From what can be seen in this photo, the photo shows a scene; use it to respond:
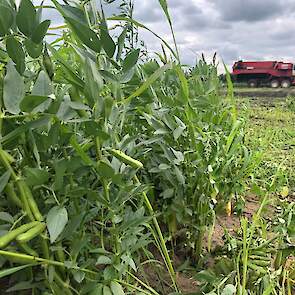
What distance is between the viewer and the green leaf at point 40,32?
0.55 meters

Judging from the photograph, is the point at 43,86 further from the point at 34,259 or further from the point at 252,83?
the point at 252,83

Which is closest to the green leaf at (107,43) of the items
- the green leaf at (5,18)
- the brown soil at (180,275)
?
the green leaf at (5,18)

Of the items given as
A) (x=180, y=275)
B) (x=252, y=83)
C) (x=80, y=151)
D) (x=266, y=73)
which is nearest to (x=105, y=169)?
(x=80, y=151)

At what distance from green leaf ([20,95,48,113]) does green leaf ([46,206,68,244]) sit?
0.13m

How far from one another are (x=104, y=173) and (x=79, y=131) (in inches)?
6.2

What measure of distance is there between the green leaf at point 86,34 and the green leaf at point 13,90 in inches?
3.7

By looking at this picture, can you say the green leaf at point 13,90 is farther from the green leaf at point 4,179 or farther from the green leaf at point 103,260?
the green leaf at point 103,260

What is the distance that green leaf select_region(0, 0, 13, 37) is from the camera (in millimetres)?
519

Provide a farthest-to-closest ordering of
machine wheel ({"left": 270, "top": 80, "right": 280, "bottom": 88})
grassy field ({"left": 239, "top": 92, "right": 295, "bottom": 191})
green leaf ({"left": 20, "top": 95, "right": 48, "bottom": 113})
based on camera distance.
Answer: machine wheel ({"left": 270, "top": 80, "right": 280, "bottom": 88}), grassy field ({"left": 239, "top": 92, "right": 295, "bottom": 191}), green leaf ({"left": 20, "top": 95, "right": 48, "bottom": 113})

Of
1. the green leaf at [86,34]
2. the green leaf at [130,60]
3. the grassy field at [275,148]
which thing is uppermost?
the green leaf at [86,34]

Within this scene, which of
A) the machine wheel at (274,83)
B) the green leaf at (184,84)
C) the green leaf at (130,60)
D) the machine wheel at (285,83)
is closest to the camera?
the green leaf at (130,60)

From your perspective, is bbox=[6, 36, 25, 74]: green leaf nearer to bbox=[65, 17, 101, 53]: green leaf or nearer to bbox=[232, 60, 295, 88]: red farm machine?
bbox=[65, 17, 101, 53]: green leaf

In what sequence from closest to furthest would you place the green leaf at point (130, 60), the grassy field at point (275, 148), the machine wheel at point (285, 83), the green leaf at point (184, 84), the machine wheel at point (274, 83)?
the green leaf at point (130, 60), the green leaf at point (184, 84), the grassy field at point (275, 148), the machine wheel at point (285, 83), the machine wheel at point (274, 83)

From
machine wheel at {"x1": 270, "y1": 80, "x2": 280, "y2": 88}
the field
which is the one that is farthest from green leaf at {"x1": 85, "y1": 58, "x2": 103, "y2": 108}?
machine wheel at {"x1": 270, "y1": 80, "x2": 280, "y2": 88}
